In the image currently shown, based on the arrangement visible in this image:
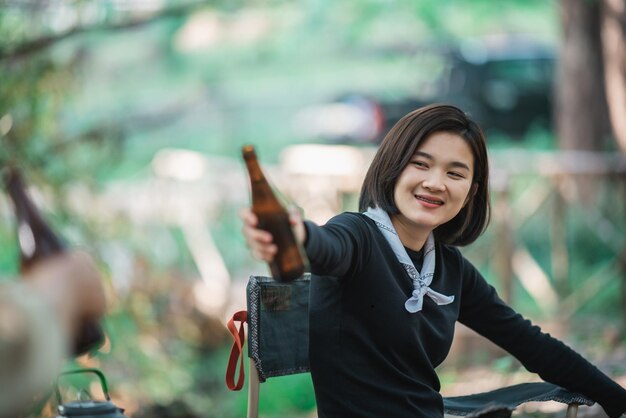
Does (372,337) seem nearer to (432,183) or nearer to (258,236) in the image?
(432,183)

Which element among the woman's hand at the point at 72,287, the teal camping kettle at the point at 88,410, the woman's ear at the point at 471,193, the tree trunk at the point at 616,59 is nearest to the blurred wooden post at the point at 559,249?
the tree trunk at the point at 616,59

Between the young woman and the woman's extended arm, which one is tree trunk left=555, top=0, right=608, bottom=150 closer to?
the woman's extended arm

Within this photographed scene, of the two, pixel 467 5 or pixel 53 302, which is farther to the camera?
pixel 467 5

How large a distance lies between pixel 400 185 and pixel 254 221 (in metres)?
0.74

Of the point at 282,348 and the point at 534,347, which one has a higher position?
the point at 282,348

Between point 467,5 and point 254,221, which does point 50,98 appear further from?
point 467,5

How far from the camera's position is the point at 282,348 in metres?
2.93

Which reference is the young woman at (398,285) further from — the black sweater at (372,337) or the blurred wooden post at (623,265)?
the blurred wooden post at (623,265)

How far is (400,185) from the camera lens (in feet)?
9.07

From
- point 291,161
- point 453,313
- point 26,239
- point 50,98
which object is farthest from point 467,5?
point 26,239

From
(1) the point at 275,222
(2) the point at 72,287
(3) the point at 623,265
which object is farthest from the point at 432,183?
(3) the point at 623,265

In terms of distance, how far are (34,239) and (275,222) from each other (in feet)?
1.57

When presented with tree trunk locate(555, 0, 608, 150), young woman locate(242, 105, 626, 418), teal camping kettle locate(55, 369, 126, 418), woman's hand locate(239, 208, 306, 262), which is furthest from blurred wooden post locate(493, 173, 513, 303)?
woman's hand locate(239, 208, 306, 262)

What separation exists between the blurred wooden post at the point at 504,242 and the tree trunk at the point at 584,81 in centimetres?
203
